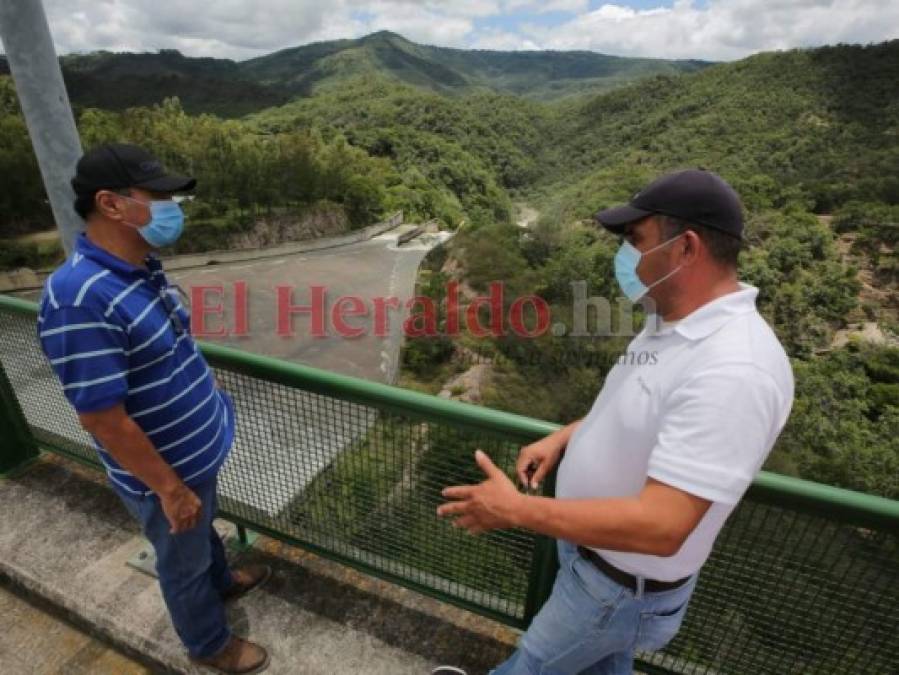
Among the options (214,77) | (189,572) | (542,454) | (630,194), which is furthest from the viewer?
(214,77)

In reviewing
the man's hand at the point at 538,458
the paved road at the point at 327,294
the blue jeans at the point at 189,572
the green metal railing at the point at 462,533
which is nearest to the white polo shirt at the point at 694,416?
the man's hand at the point at 538,458

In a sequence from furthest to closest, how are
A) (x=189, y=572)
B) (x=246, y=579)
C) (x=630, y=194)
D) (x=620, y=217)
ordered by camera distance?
(x=630, y=194) → (x=246, y=579) → (x=189, y=572) → (x=620, y=217)

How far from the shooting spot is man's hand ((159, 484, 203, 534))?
5.49ft

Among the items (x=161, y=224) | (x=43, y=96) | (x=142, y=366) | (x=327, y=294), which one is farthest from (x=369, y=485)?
(x=327, y=294)

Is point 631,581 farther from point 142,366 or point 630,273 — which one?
point 142,366

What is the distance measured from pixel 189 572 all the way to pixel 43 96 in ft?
6.38

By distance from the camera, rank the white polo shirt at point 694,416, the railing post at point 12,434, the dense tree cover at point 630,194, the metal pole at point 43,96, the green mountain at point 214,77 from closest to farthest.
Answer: the white polo shirt at point 694,416 → the metal pole at point 43,96 → the railing post at point 12,434 → the dense tree cover at point 630,194 → the green mountain at point 214,77

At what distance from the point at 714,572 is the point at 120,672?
2.51 meters

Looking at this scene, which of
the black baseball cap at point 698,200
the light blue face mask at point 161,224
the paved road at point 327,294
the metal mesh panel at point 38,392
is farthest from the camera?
the paved road at point 327,294

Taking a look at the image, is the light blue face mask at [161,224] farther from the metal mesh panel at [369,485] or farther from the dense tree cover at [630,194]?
the dense tree cover at [630,194]

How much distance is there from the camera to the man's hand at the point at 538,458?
1.69m

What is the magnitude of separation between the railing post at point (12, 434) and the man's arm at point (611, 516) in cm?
327

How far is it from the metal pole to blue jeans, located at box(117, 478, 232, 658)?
1342 millimetres

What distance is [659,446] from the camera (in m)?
1.07
